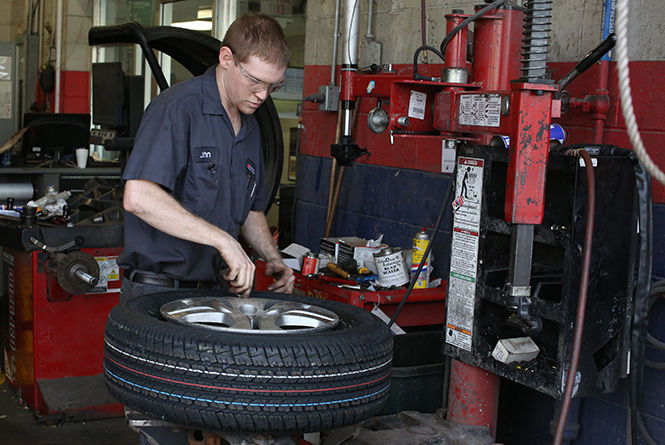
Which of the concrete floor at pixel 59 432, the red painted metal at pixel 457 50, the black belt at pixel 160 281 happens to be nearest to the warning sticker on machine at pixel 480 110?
the red painted metal at pixel 457 50

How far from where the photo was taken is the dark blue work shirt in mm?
2186

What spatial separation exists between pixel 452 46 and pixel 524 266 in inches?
28.6

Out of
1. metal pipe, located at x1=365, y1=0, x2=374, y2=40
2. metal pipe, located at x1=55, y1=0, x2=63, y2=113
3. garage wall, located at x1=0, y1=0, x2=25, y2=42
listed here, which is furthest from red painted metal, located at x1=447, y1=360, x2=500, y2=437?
garage wall, located at x1=0, y1=0, x2=25, y2=42

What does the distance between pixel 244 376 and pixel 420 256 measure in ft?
4.99

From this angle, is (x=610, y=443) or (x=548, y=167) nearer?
(x=548, y=167)

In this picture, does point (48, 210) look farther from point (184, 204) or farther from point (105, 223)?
point (184, 204)

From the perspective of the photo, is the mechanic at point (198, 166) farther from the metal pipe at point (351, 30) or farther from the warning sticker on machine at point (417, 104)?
the metal pipe at point (351, 30)

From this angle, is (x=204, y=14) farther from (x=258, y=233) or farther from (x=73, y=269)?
(x=258, y=233)

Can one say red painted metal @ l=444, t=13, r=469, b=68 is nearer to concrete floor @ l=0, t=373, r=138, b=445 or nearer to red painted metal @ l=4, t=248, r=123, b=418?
red painted metal @ l=4, t=248, r=123, b=418

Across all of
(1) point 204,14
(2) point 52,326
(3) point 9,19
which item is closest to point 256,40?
(2) point 52,326

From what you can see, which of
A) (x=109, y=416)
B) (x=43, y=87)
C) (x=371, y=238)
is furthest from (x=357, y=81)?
(x=43, y=87)

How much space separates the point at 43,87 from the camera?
8938 millimetres

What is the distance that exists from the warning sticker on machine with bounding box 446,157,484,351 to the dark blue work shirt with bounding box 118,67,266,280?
24.9 inches

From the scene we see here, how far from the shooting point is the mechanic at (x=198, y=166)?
2137 millimetres
